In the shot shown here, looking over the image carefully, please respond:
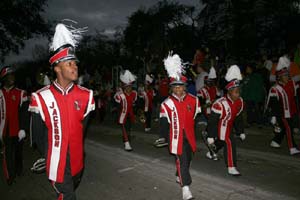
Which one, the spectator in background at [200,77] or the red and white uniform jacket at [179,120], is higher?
the spectator in background at [200,77]

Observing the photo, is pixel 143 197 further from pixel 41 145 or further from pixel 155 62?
pixel 155 62

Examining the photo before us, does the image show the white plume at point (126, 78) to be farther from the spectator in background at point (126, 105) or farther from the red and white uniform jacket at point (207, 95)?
Answer: the red and white uniform jacket at point (207, 95)

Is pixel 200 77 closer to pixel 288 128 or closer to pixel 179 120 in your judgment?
pixel 288 128

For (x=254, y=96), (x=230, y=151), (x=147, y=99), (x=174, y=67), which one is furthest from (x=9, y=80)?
(x=254, y=96)

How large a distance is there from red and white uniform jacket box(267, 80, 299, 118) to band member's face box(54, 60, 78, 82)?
5668 mm

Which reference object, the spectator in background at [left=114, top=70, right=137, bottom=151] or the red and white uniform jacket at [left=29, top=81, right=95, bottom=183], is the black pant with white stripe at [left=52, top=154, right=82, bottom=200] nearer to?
the red and white uniform jacket at [left=29, top=81, right=95, bottom=183]

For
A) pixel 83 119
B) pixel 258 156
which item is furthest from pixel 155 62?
pixel 83 119

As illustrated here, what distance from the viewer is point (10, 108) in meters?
7.15

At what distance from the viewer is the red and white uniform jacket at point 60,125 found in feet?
12.4

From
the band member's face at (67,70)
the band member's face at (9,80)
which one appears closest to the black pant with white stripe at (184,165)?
the band member's face at (67,70)

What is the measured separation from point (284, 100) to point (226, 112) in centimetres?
205

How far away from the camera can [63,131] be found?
3.81 m

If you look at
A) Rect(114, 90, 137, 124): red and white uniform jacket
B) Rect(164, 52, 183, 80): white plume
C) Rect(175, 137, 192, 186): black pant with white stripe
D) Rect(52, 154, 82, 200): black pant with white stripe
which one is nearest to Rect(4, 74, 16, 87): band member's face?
Rect(164, 52, 183, 80): white plume

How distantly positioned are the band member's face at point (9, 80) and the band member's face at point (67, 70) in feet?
Result: 11.3
